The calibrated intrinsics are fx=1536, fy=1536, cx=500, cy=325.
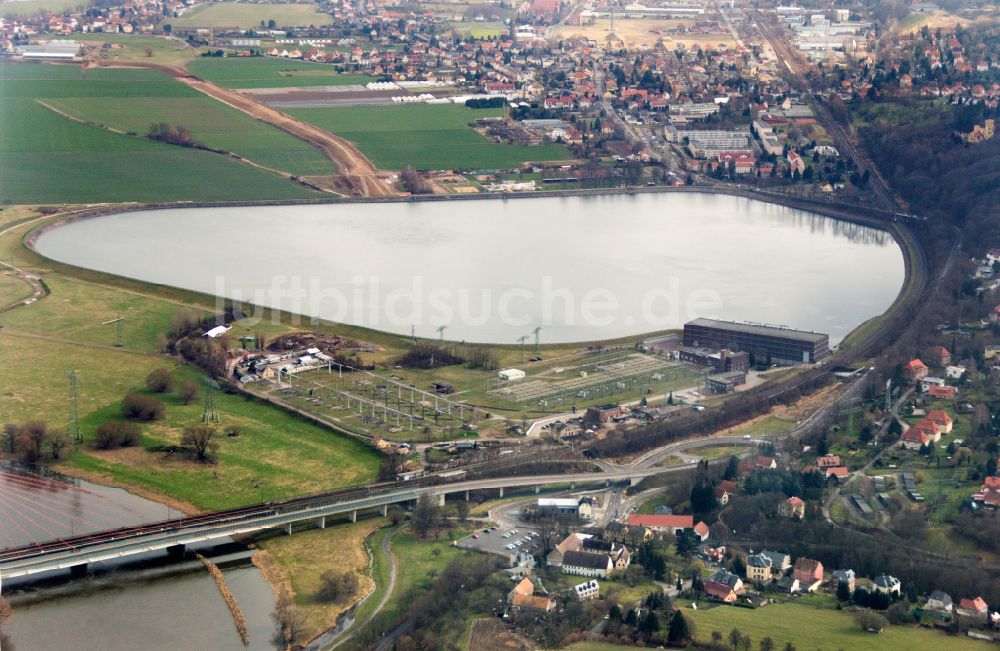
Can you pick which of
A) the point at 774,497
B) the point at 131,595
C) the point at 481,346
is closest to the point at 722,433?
the point at 774,497

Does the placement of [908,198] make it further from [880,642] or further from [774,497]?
[880,642]

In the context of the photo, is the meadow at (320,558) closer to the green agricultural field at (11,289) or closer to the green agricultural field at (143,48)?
the green agricultural field at (11,289)

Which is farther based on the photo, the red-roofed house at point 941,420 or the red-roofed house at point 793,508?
the red-roofed house at point 941,420

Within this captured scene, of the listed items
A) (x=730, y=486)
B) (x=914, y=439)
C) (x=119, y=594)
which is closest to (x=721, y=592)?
(x=730, y=486)

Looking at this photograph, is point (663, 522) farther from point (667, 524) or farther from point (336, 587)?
point (336, 587)

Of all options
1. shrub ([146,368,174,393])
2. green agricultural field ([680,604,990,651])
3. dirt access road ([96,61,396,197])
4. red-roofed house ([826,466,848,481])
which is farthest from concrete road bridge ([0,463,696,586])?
dirt access road ([96,61,396,197])

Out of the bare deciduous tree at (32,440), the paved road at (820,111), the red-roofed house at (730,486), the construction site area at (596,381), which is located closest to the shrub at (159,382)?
the bare deciduous tree at (32,440)
